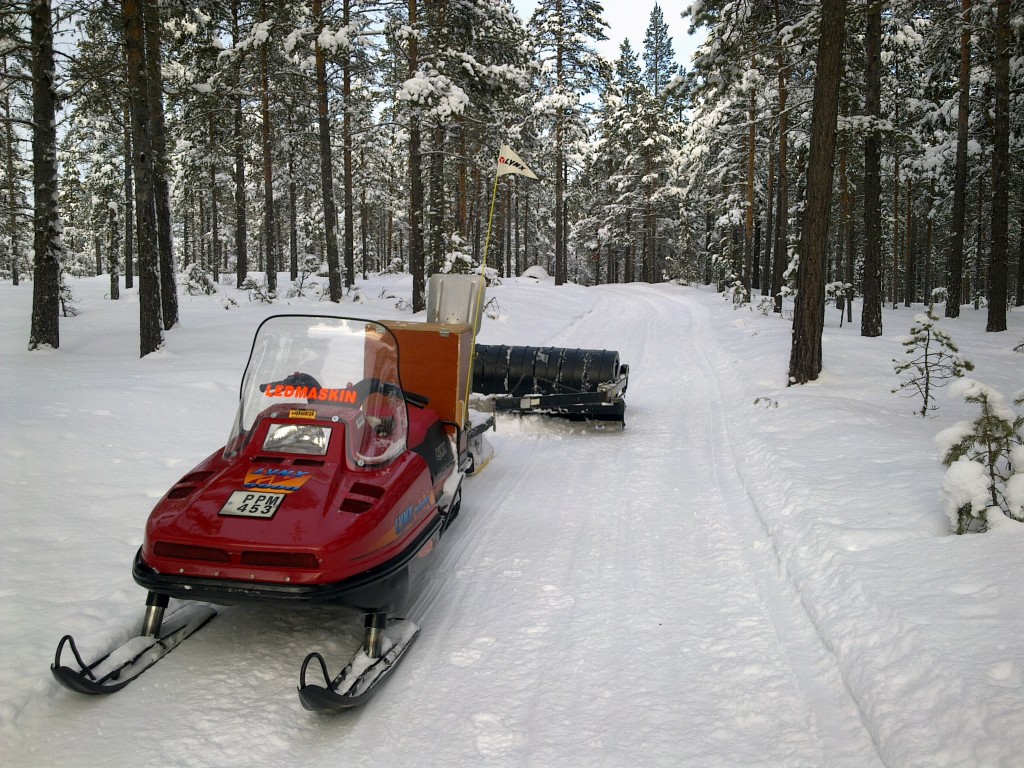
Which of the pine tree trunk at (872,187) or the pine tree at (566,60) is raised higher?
the pine tree at (566,60)

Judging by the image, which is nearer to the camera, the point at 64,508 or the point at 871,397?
the point at 64,508

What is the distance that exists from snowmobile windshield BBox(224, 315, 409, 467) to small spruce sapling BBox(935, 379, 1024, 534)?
4.10m

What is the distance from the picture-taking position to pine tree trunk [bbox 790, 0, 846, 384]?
1054 cm

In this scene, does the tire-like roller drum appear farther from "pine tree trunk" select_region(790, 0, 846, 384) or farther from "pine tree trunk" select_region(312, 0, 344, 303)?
"pine tree trunk" select_region(312, 0, 344, 303)

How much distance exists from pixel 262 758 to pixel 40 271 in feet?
40.3

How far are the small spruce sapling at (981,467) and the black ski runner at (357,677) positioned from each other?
3992 mm

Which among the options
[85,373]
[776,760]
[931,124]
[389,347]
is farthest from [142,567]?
[931,124]

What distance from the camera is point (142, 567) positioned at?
4.07 meters

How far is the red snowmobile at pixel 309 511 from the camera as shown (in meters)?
3.84

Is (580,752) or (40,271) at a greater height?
(40,271)

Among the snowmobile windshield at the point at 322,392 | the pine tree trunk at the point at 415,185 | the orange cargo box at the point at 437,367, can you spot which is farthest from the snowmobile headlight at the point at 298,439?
the pine tree trunk at the point at 415,185

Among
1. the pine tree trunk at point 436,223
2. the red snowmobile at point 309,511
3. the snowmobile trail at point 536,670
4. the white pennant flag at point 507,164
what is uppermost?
the pine tree trunk at point 436,223

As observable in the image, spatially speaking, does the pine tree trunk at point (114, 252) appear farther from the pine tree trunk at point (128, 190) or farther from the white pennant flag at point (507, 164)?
the white pennant flag at point (507, 164)

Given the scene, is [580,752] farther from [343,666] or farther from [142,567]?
[142,567]
